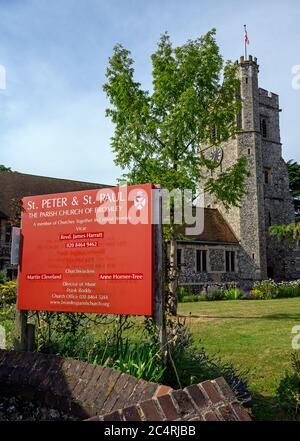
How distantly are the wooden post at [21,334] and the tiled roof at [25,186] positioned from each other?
19.5 meters

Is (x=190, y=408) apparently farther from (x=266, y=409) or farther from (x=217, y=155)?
(x=217, y=155)

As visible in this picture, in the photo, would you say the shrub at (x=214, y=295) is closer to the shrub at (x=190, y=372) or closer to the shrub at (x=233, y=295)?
the shrub at (x=233, y=295)

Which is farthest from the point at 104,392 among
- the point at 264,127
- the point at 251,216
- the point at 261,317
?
the point at 264,127

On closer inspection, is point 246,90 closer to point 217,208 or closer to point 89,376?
point 217,208

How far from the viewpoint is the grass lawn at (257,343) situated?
16.9ft

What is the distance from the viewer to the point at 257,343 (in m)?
8.13

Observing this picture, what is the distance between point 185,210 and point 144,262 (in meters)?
10.8

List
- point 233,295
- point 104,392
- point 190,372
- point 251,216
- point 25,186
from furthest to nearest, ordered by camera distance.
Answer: point 251,216
point 25,186
point 233,295
point 190,372
point 104,392

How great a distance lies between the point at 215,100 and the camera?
14664 mm

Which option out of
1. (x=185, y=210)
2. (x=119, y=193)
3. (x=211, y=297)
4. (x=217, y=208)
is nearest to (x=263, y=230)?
(x=217, y=208)

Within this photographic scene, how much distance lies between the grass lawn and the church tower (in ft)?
49.0

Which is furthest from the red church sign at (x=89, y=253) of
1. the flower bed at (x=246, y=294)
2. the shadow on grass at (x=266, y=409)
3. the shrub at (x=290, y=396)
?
the flower bed at (x=246, y=294)

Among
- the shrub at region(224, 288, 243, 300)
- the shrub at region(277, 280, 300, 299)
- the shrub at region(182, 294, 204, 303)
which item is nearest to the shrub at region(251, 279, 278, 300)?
the shrub at region(277, 280, 300, 299)

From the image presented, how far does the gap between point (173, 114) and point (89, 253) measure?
9720mm
